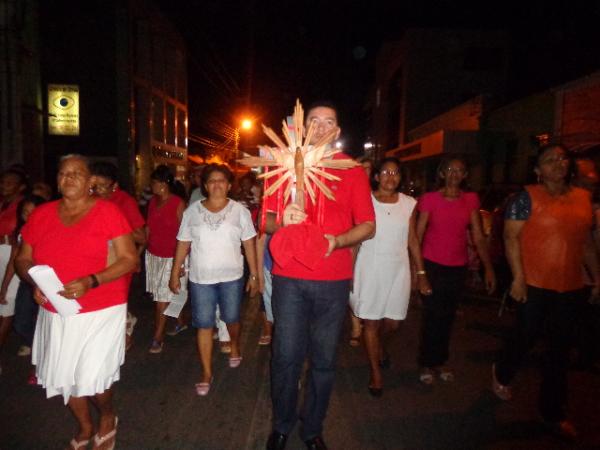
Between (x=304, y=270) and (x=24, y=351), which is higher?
(x=304, y=270)

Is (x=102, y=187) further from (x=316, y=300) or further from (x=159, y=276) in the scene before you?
(x=316, y=300)

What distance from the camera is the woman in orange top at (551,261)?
3.40 metres

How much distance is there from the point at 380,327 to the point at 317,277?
6.20ft

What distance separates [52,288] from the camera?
2.66m

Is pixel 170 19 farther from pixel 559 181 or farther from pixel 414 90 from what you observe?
pixel 559 181

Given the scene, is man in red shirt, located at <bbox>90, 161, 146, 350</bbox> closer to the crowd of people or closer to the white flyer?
the crowd of people

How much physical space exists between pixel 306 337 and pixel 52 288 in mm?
1542

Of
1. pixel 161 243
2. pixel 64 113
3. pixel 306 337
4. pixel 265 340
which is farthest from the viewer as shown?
pixel 64 113

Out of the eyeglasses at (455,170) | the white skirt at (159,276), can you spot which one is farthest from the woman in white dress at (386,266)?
the white skirt at (159,276)

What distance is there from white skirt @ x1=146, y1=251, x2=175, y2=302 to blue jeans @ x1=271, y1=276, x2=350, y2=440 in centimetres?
239

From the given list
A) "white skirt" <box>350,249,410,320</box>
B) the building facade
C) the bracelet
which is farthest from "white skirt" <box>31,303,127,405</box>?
the building facade

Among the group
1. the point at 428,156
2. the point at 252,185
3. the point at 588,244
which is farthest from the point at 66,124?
the point at 588,244

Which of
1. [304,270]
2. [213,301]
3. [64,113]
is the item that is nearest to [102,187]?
[213,301]

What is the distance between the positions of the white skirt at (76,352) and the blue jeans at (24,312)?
5.59ft
